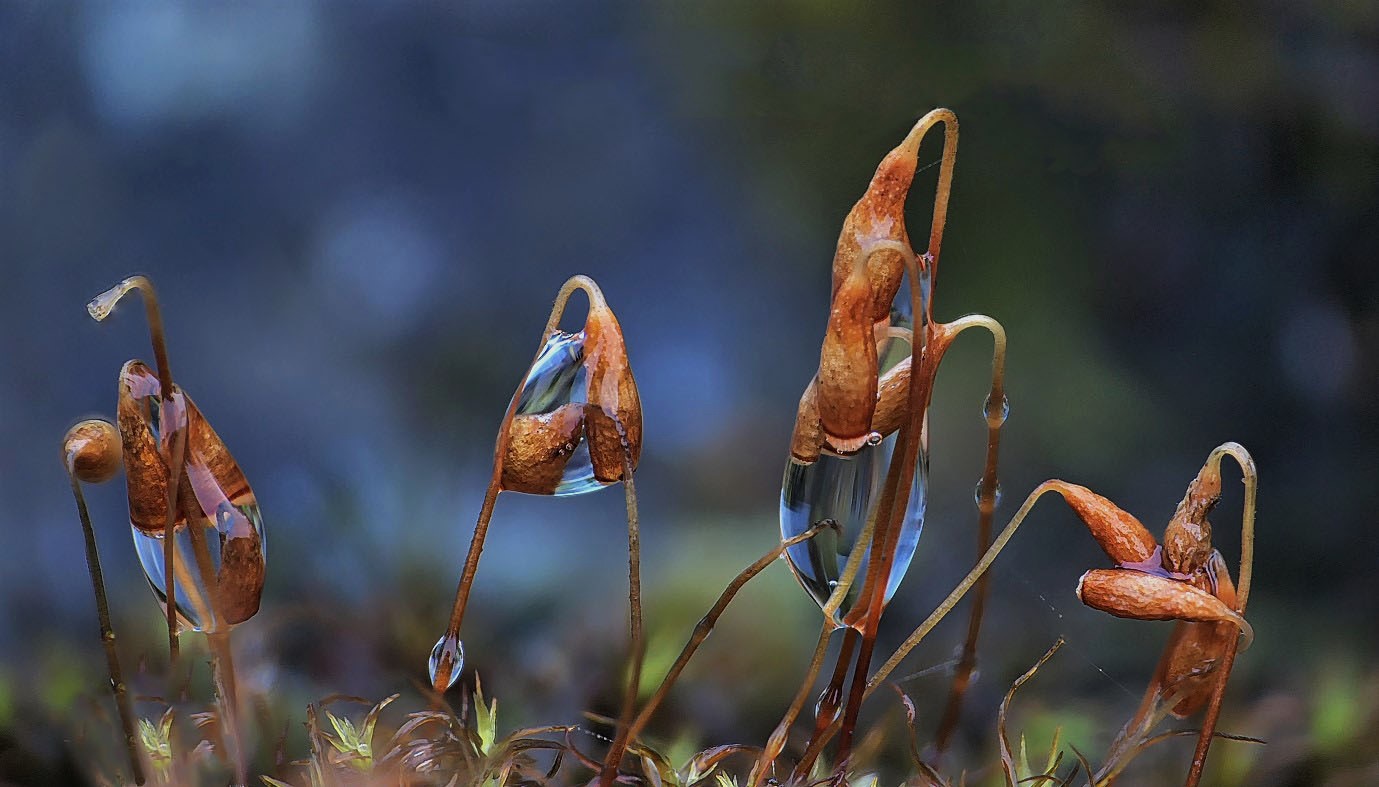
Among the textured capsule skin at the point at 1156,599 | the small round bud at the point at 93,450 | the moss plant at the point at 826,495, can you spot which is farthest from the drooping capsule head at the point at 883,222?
the small round bud at the point at 93,450

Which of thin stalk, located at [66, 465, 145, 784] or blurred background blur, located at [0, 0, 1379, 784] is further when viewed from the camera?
blurred background blur, located at [0, 0, 1379, 784]

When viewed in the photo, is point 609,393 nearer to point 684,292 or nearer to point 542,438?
point 542,438

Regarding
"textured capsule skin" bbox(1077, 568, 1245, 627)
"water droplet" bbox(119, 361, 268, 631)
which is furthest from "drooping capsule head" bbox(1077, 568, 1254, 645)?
"water droplet" bbox(119, 361, 268, 631)

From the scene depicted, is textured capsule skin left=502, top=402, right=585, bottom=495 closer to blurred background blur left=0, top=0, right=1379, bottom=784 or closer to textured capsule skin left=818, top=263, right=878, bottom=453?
textured capsule skin left=818, top=263, right=878, bottom=453

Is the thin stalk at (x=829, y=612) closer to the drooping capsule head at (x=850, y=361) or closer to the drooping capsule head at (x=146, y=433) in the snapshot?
the drooping capsule head at (x=850, y=361)

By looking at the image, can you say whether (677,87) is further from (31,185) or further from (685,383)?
(31,185)

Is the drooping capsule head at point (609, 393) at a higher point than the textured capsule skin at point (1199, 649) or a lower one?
higher

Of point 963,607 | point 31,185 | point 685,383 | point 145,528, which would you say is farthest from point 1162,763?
point 31,185
